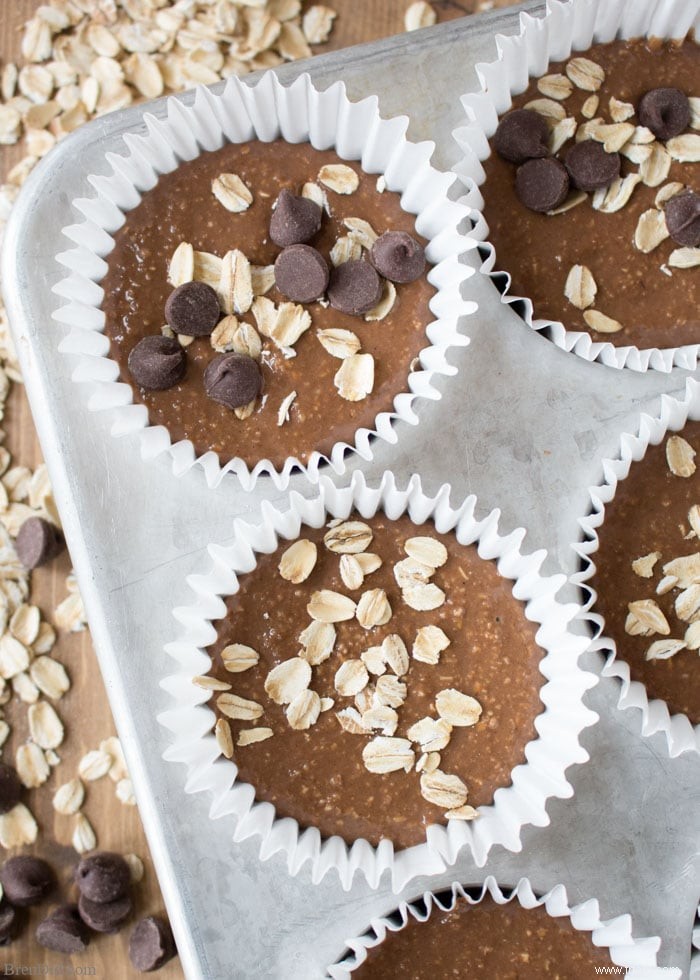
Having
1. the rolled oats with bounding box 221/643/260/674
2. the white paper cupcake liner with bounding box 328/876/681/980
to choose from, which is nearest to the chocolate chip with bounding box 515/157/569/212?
the rolled oats with bounding box 221/643/260/674

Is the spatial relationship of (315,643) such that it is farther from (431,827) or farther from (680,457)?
(680,457)

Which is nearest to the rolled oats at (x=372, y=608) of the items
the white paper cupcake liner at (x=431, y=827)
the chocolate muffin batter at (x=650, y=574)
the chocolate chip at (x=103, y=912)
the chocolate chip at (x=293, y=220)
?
the white paper cupcake liner at (x=431, y=827)

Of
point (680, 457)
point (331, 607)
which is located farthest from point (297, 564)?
point (680, 457)

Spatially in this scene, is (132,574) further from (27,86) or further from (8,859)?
(27,86)

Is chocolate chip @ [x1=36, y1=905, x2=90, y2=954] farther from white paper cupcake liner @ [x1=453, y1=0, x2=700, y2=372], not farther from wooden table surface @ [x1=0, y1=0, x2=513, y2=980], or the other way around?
white paper cupcake liner @ [x1=453, y1=0, x2=700, y2=372]

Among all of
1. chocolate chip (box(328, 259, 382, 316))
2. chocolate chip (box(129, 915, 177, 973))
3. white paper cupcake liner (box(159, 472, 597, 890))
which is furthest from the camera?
chocolate chip (box(129, 915, 177, 973))

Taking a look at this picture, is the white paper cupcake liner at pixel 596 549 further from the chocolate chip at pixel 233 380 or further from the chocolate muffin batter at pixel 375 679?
the chocolate chip at pixel 233 380

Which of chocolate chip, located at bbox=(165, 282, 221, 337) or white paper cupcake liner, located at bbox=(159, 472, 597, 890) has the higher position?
chocolate chip, located at bbox=(165, 282, 221, 337)
